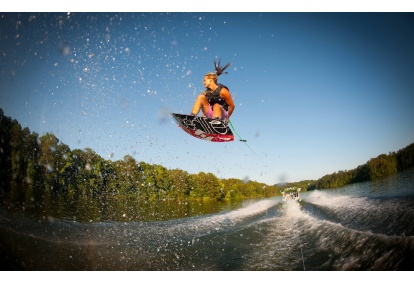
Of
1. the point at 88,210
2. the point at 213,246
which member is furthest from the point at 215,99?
the point at 88,210

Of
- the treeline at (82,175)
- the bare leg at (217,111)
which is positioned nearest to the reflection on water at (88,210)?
the bare leg at (217,111)

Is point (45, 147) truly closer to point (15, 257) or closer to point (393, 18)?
point (15, 257)

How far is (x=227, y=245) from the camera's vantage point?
6223 mm

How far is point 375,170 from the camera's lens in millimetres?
23094

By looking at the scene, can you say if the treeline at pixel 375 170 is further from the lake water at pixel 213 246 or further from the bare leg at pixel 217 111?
the bare leg at pixel 217 111

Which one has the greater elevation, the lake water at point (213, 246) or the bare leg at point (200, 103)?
the bare leg at point (200, 103)

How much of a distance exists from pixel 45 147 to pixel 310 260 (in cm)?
3002

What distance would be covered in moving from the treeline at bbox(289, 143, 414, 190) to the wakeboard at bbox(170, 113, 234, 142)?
40.6ft

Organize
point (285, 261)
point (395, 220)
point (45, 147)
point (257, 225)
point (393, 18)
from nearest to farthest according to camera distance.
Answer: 1. point (285, 261)
2. point (393, 18)
3. point (395, 220)
4. point (257, 225)
5. point (45, 147)

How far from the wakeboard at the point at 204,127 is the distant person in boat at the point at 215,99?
0.15 meters

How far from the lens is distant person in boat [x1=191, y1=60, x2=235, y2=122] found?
172 inches

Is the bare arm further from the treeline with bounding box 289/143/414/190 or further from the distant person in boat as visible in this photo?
the treeline with bounding box 289/143/414/190

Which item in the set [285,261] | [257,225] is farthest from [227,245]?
[257,225]

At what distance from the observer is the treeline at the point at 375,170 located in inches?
689
